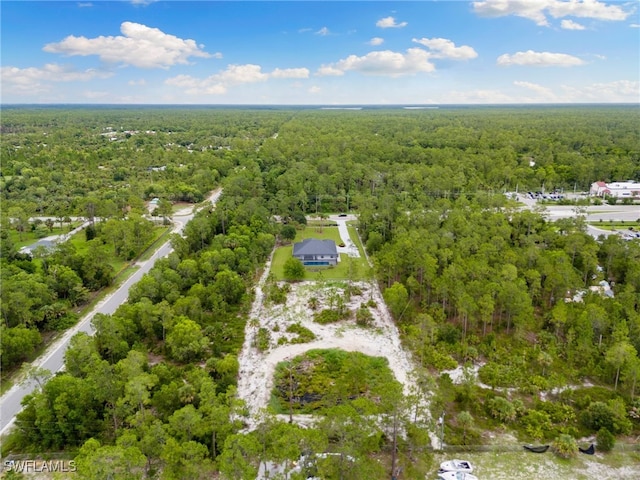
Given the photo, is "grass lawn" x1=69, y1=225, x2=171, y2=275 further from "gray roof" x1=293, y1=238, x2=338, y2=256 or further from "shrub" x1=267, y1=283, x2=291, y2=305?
"gray roof" x1=293, y1=238, x2=338, y2=256

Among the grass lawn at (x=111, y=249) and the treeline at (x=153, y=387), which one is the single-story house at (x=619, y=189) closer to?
the treeline at (x=153, y=387)

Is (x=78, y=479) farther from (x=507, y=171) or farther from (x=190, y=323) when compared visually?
(x=507, y=171)

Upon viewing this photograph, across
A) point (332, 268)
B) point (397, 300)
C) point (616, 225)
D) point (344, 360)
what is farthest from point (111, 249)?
point (616, 225)

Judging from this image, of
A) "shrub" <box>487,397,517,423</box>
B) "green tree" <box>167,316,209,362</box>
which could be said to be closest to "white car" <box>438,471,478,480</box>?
"shrub" <box>487,397,517,423</box>

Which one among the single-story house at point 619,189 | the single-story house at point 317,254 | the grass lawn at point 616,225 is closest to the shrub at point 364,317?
the single-story house at point 317,254

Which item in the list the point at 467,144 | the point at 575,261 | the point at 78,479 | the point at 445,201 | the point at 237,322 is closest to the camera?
the point at 78,479

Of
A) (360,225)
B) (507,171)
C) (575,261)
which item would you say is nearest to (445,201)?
(360,225)
